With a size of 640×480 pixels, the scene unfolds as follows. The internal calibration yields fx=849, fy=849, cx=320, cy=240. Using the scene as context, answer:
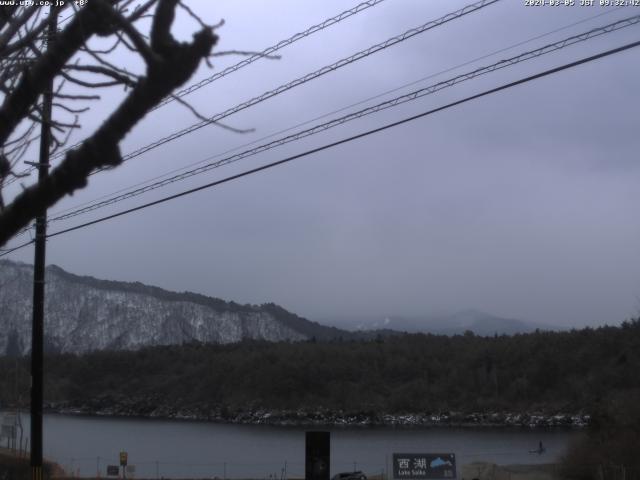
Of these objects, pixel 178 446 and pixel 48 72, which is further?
pixel 178 446

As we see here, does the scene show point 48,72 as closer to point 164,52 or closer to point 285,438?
point 164,52

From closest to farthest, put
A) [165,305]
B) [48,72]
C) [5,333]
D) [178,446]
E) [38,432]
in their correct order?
[48,72] < [38,432] < [178,446] < [5,333] < [165,305]

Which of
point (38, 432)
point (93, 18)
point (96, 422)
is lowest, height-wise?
point (96, 422)

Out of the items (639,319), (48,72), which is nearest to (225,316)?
(639,319)

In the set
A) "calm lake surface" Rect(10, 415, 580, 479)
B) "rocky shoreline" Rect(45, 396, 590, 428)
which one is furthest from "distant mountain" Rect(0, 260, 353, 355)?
"calm lake surface" Rect(10, 415, 580, 479)

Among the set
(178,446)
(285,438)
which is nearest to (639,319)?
(285,438)

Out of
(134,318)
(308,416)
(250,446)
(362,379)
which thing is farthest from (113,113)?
(134,318)

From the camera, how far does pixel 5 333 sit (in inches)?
4668

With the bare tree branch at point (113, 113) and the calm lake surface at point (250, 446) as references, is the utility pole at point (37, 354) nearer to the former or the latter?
the bare tree branch at point (113, 113)

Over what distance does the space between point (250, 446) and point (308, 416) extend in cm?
2856

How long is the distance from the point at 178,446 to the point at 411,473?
34.4 meters

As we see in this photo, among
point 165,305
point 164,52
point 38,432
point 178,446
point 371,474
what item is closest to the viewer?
point 164,52

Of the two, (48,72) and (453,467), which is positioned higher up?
(48,72)

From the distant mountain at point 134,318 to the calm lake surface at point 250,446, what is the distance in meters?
57.5
